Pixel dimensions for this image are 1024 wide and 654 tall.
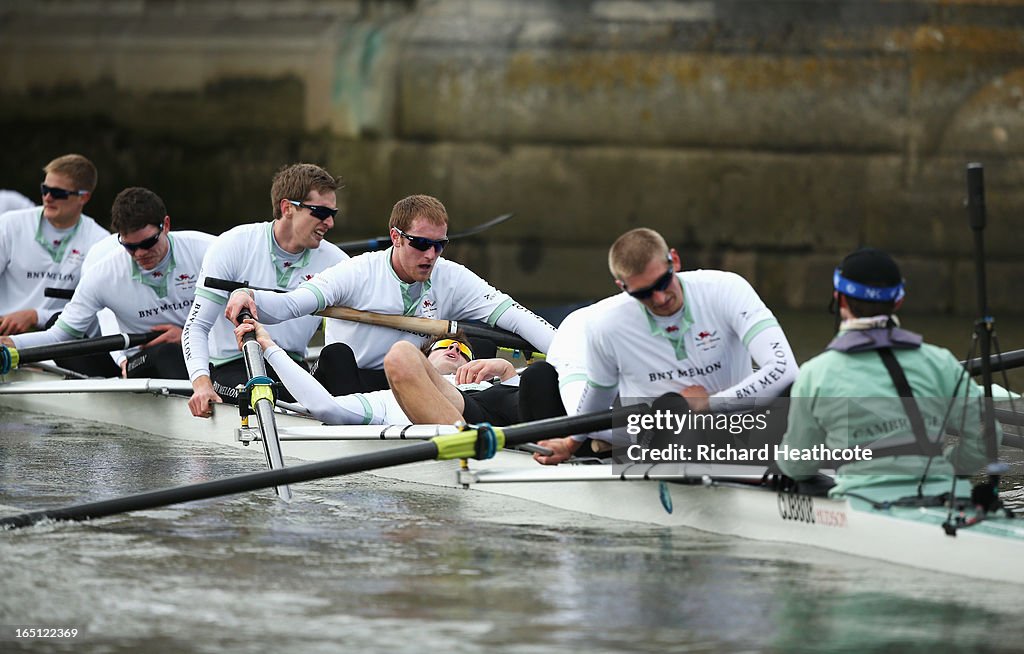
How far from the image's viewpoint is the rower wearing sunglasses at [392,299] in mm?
8094

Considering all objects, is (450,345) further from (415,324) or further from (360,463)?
(360,463)

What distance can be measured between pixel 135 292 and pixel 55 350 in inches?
A: 20.6

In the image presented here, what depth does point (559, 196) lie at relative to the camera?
14.5 m

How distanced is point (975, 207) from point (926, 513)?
1022 millimetres

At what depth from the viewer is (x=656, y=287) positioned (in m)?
6.57

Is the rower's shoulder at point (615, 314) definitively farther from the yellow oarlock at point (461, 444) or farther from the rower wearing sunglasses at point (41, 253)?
the rower wearing sunglasses at point (41, 253)

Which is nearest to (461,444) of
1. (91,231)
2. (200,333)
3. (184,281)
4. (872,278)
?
(872,278)

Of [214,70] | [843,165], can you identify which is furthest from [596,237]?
[214,70]

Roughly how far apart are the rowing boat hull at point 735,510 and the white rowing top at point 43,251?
233 cm

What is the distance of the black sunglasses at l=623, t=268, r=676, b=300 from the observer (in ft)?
21.5

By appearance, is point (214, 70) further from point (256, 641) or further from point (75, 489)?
point (256, 641)

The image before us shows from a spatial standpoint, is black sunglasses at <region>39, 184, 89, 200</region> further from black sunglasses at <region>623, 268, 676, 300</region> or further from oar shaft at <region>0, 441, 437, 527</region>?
black sunglasses at <region>623, 268, 676, 300</region>

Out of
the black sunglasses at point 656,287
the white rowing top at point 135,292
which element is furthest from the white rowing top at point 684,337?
the white rowing top at point 135,292

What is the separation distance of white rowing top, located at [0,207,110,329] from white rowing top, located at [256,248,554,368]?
257 cm
